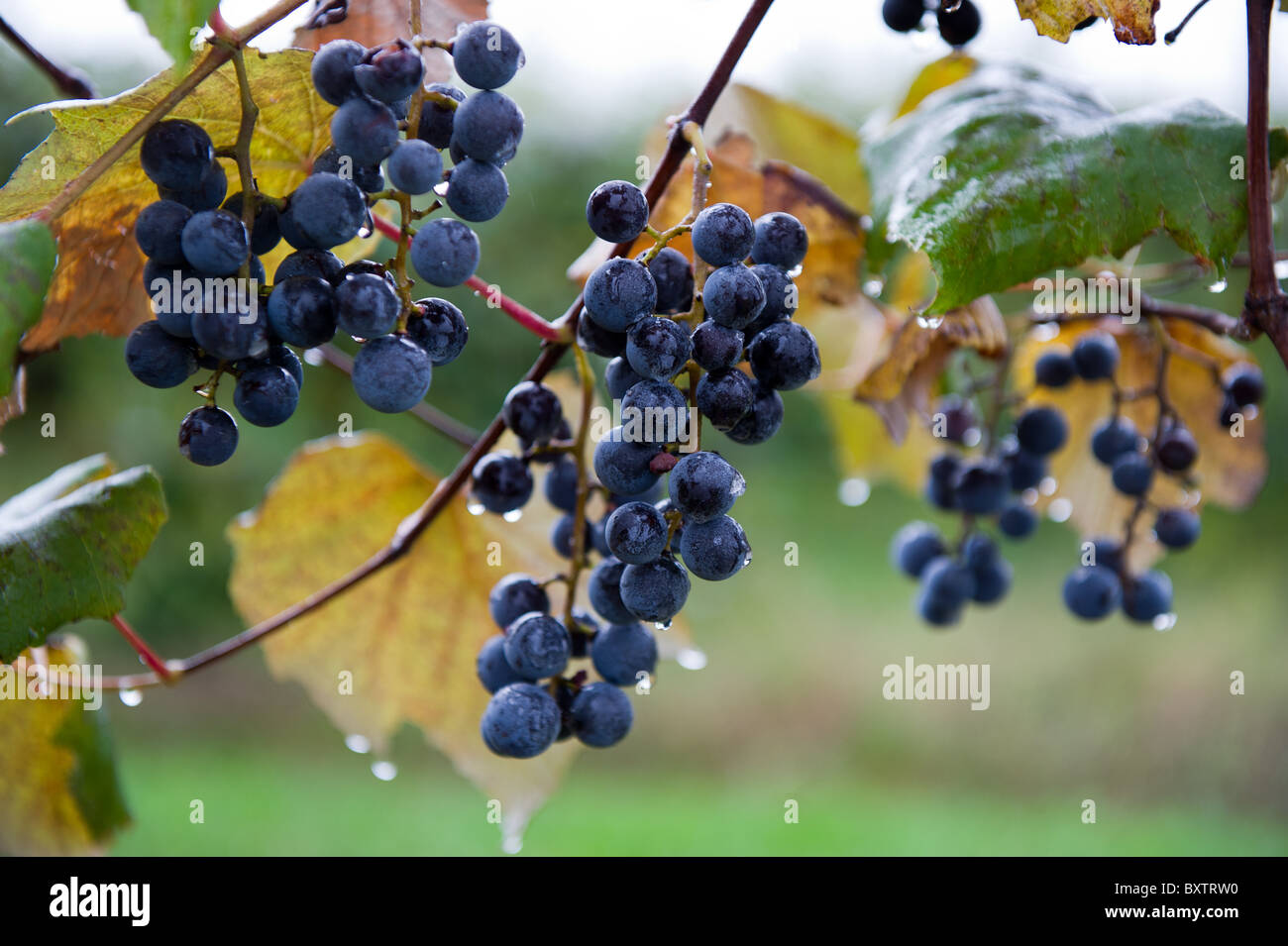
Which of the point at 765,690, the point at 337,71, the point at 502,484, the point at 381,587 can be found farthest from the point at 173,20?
the point at 765,690

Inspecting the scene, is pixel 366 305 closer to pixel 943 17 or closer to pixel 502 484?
pixel 502 484

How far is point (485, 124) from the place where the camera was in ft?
1.52

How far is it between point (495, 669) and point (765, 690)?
341cm

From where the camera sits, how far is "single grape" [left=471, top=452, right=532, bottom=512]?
602mm

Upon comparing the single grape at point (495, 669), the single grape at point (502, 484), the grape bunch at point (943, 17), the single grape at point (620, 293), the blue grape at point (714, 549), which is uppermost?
the grape bunch at point (943, 17)

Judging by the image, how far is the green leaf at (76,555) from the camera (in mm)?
542

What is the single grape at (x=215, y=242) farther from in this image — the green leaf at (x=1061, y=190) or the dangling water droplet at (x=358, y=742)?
the dangling water droplet at (x=358, y=742)

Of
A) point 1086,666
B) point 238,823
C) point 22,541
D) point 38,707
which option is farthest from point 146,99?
point 1086,666

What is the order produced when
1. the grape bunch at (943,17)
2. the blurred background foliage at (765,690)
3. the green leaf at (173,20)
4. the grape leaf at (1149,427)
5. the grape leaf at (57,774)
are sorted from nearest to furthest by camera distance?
the green leaf at (173,20), the grape bunch at (943,17), the grape leaf at (57,774), the grape leaf at (1149,427), the blurred background foliage at (765,690)

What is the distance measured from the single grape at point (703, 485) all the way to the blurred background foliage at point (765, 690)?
8.93 ft

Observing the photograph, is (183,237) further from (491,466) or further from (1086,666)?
(1086,666)

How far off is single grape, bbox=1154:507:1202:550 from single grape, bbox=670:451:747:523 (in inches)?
22.6

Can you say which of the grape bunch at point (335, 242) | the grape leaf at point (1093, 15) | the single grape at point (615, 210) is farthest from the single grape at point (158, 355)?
the grape leaf at point (1093, 15)

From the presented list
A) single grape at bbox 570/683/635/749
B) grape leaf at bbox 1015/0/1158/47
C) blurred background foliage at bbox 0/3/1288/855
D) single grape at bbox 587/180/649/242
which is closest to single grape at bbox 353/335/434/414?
single grape at bbox 587/180/649/242
